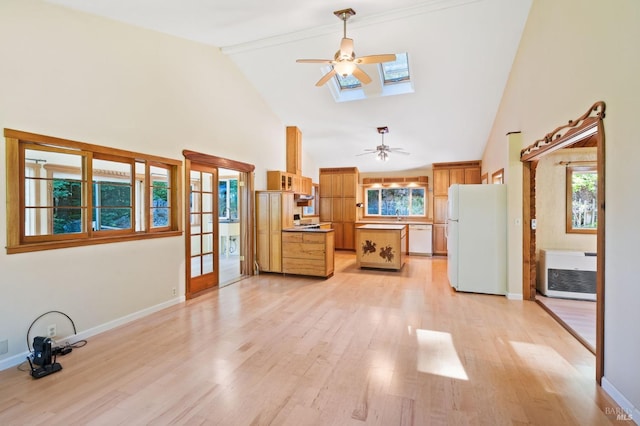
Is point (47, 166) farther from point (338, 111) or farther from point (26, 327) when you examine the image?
point (338, 111)

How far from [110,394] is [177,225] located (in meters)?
2.38

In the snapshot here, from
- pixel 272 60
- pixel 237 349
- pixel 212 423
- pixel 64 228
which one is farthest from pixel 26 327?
pixel 272 60

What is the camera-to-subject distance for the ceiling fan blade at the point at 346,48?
10.9 ft

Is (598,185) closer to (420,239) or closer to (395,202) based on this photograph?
(420,239)

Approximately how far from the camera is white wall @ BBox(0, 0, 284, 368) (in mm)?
2557

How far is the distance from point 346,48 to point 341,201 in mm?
5760

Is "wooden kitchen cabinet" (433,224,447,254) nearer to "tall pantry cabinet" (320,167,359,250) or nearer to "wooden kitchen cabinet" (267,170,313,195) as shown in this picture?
"tall pantry cabinet" (320,167,359,250)

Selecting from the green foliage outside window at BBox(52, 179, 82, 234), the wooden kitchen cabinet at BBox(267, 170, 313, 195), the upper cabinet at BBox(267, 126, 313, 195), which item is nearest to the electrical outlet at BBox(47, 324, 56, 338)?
the green foliage outside window at BBox(52, 179, 82, 234)

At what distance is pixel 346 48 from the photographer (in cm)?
335

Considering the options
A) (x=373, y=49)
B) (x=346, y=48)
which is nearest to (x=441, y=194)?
(x=373, y=49)

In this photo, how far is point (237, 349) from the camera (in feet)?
9.23

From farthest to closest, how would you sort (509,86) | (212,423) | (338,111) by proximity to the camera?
(338,111)
(509,86)
(212,423)

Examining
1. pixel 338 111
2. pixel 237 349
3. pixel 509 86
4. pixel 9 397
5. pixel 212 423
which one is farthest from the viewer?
pixel 338 111

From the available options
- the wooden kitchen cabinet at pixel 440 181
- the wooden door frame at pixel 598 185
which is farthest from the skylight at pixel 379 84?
the wooden kitchen cabinet at pixel 440 181
